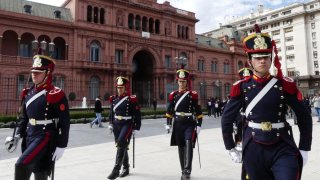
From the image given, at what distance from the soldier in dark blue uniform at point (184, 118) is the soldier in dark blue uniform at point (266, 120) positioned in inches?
101

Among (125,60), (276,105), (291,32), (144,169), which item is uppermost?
(291,32)

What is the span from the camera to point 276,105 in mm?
3098

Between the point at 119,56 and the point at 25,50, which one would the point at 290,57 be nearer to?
the point at 119,56

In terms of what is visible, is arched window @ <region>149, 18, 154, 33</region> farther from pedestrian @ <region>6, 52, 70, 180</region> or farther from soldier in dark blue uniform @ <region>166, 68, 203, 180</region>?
pedestrian @ <region>6, 52, 70, 180</region>

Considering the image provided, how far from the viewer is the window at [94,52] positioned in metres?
33.3

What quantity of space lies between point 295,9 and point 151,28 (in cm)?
4807

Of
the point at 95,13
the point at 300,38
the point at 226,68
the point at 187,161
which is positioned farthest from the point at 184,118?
the point at 300,38

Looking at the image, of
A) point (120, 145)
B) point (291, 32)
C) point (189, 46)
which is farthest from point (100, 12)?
point (291, 32)

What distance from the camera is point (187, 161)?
562 centimetres

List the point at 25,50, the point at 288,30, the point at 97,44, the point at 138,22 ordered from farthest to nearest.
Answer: the point at 288,30, the point at 138,22, the point at 97,44, the point at 25,50

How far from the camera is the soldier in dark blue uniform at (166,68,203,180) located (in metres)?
5.91

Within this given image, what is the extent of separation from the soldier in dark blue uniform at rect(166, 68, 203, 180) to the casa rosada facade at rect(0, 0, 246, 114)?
617 inches

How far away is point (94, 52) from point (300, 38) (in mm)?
54805

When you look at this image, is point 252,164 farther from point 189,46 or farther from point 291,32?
point 291,32
